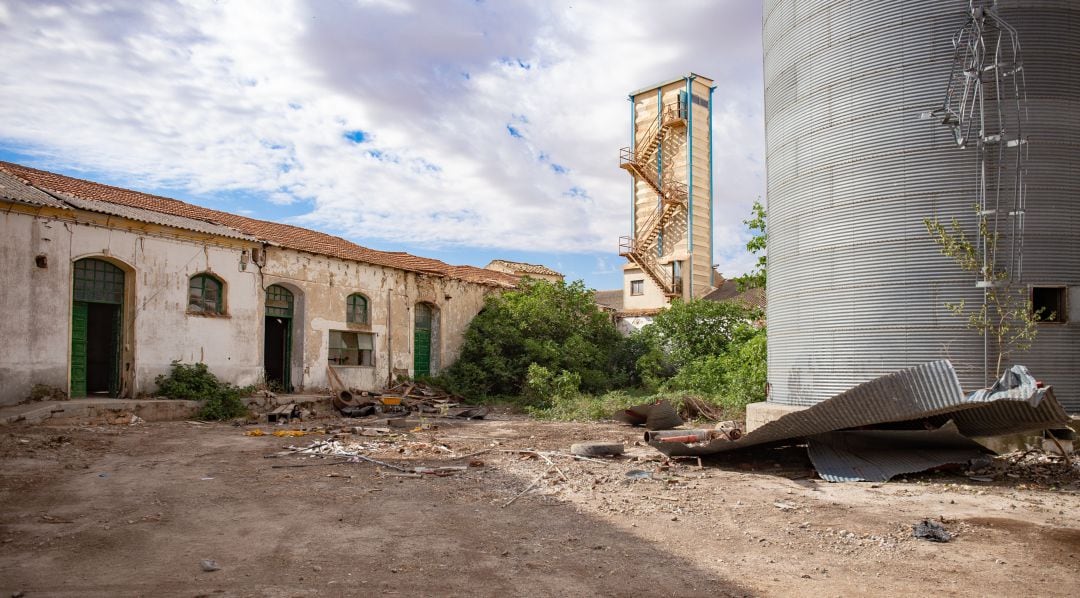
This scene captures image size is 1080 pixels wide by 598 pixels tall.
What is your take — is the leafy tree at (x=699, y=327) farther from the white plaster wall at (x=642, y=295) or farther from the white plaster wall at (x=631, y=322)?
the white plaster wall at (x=642, y=295)

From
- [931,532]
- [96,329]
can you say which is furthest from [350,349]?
[931,532]

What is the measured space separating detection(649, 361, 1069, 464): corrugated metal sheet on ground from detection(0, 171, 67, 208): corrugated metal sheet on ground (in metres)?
13.4

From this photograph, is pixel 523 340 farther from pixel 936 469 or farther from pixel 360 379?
pixel 936 469

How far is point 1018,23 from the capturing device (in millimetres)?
8883

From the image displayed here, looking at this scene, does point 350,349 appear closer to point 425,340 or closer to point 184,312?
point 425,340

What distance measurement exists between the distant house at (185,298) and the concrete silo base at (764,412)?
12333 mm

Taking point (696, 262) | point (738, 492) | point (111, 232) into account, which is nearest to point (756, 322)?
point (696, 262)

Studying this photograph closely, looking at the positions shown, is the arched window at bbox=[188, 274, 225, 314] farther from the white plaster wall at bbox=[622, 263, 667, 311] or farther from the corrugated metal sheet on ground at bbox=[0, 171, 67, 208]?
the white plaster wall at bbox=[622, 263, 667, 311]

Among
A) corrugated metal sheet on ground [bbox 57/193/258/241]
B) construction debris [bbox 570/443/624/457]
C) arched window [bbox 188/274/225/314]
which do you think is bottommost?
construction debris [bbox 570/443/624/457]

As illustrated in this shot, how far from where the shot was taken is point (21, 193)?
13.1 meters

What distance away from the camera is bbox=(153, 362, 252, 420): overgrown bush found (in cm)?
1511

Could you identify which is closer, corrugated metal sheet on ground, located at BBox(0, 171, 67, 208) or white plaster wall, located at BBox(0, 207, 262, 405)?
corrugated metal sheet on ground, located at BBox(0, 171, 67, 208)

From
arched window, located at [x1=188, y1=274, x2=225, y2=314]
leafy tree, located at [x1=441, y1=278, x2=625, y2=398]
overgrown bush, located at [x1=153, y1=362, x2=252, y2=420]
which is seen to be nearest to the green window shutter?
leafy tree, located at [x1=441, y1=278, x2=625, y2=398]

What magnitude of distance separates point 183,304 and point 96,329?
82.2 inches
